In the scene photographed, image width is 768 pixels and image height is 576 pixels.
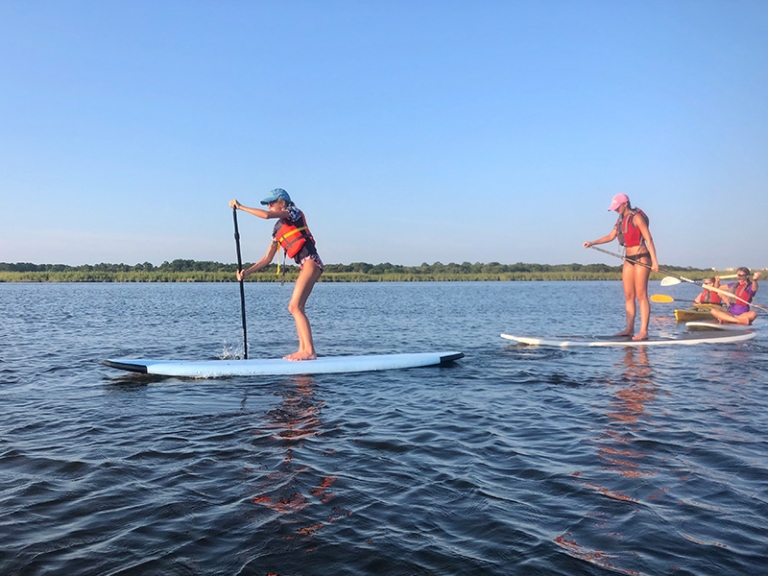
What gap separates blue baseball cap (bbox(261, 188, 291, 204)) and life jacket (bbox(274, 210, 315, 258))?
0.37 m

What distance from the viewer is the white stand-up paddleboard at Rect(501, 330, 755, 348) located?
40.2 ft

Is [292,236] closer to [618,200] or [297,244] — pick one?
[297,244]

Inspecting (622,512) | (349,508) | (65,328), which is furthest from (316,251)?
(65,328)

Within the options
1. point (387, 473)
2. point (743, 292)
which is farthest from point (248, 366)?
point (743, 292)

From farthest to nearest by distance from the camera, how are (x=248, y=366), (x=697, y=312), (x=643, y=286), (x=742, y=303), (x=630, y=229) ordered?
1. (x=697, y=312)
2. (x=742, y=303)
3. (x=630, y=229)
4. (x=643, y=286)
5. (x=248, y=366)

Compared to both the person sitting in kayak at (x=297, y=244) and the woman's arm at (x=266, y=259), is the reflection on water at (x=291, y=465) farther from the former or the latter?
the woman's arm at (x=266, y=259)

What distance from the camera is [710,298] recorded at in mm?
19094

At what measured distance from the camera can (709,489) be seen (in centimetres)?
427

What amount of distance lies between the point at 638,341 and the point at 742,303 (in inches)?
222

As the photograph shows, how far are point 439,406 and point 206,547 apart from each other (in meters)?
4.15

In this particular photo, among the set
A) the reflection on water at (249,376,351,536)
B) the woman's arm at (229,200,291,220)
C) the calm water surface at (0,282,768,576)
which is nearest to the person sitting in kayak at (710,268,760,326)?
the calm water surface at (0,282,768,576)

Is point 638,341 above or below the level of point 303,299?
below

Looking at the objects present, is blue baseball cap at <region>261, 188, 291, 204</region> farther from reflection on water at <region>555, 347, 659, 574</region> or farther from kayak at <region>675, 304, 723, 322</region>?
kayak at <region>675, 304, 723, 322</region>

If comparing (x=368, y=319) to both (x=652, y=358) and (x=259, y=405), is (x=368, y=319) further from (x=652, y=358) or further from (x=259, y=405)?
(x=259, y=405)
